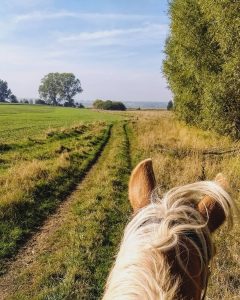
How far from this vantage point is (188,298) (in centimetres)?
159

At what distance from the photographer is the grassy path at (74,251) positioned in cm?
668

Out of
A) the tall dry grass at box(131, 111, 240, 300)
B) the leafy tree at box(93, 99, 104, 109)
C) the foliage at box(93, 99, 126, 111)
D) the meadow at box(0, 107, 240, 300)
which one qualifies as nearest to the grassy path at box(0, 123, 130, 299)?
the meadow at box(0, 107, 240, 300)

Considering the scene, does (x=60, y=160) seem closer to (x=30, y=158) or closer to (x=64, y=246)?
(x=30, y=158)

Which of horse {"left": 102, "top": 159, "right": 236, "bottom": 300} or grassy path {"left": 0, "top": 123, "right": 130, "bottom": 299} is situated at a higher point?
horse {"left": 102, "top": 159, "right": 236, "bottom": 300}

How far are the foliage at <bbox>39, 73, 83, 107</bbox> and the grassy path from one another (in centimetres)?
13395

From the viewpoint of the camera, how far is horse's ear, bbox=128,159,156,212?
211cm

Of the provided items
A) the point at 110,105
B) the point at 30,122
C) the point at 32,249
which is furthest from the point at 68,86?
the point at 32,249

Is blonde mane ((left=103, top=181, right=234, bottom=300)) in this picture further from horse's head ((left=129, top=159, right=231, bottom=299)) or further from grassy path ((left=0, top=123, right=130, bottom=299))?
grassy path ((left=0, top=123, right=130, bottom=299))

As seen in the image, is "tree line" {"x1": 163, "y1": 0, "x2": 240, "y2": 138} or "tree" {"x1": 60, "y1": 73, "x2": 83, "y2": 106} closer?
"tree line" {"x1": 163, "y1": 0, "x2": 240, "y2": 138}

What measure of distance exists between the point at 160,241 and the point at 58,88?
147759mm

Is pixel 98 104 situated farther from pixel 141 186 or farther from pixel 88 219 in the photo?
pixel 141 186

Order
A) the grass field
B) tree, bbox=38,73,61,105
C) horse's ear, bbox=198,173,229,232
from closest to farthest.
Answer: horse's ear, bbox=198,173,229,232, the grass field, tree, bbox=38,73,61,105

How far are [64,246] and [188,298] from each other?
694cm

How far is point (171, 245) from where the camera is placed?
5.41 feet
